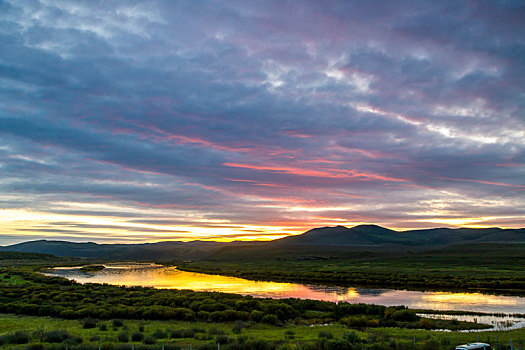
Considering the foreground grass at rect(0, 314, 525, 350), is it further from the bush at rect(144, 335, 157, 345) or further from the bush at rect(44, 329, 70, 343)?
the bush at rect(44, 329, 70, 343)

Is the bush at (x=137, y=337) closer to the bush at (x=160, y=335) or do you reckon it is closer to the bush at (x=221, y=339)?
the bush at (x=160, y=335)

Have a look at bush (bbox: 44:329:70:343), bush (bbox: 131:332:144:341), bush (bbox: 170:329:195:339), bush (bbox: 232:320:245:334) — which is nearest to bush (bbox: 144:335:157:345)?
bush (bbox: 131:332:144:341)

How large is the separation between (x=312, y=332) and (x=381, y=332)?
15.0 feet

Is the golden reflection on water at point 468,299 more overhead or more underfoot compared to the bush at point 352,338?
more underfoot

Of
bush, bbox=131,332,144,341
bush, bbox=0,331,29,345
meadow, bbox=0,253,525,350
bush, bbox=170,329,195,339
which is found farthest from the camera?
bush, bbox=170,329,195,339

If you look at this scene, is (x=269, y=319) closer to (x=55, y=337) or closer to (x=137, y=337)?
(x=137, y=337)

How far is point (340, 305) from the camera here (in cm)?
3431

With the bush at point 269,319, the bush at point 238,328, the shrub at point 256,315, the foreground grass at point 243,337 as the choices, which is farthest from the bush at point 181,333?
the shrub at point 256,315

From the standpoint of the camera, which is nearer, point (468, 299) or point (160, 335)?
point (160, 335)

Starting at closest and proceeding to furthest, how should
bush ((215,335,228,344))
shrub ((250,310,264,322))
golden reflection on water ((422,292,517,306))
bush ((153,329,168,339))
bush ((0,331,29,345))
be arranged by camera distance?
bush ((0,331,29,345))
bush ((215,335,228,344))
bush ((153,329,168,339))
shrub ((250,310,264,322))
golden reflection on water ((422,292,517,306))

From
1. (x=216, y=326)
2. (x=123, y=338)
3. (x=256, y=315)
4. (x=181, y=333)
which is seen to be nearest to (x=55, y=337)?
(x=123, y=338)

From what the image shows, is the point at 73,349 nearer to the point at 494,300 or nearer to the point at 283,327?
the point at 283,327

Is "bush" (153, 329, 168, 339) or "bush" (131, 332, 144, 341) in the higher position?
"bush" (131, 332, 144, 341)

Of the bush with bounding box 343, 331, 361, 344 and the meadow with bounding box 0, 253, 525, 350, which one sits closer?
the meadow with bounding box 0, 253, 525, 350
